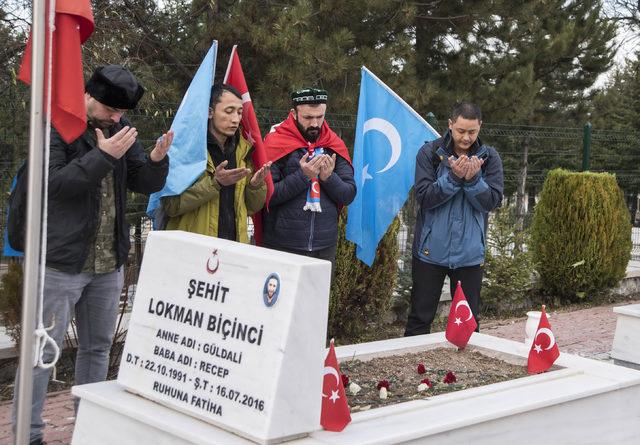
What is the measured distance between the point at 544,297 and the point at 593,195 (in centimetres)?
122

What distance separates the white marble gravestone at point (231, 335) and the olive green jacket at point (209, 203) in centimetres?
104

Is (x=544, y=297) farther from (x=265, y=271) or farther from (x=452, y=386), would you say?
(x=265, y=271)

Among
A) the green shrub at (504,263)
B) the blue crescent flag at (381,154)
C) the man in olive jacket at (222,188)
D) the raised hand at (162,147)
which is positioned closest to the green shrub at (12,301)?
the man in olive jacket at (222,188)

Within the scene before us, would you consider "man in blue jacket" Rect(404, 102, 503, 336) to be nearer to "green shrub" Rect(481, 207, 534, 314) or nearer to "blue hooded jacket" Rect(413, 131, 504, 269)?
"blue hooded jacket" Rect(413, 131, 504, 269)

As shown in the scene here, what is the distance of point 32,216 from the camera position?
2740mm

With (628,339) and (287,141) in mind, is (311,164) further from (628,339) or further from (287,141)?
(628,339)

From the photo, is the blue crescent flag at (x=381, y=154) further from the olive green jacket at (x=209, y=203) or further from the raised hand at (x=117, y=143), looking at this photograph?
the raised hand at (x=117, y=143)

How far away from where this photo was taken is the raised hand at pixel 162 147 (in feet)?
13.6

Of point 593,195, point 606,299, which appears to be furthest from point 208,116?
point 606,299

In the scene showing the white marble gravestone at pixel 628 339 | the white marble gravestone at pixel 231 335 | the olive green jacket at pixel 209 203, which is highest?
the olive green jacket at pixel 209 203

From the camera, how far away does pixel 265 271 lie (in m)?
3.13

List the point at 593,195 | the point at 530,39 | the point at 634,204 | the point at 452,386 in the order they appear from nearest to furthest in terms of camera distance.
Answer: the point at 452,386 → the point at 593,195 → the point at 634,204 → the point at 530,39

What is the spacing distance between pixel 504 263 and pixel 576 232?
1257 mm

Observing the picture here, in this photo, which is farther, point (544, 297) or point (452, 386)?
point (544, 297)
